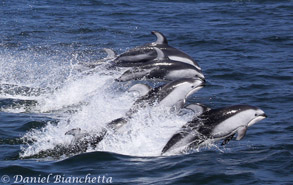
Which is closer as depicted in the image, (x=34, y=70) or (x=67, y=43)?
(x=34, y=70)

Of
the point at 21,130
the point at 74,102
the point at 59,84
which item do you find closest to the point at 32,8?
the point at 59,84

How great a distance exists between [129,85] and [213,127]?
6.28 meters

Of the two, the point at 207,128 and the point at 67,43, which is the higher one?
Result: the point at 207,128

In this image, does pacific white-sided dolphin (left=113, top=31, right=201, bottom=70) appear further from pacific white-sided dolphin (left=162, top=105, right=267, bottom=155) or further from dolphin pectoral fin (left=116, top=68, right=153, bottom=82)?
pacific white-sided dolphin (left=162, top=105, right=267, bottom=155)

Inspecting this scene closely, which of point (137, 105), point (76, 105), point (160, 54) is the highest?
point (160, 54)

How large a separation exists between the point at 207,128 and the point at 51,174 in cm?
286

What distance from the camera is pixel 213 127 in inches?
397

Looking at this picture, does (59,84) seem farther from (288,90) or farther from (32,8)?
(32,8)

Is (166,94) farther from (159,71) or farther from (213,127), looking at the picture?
(159,71)

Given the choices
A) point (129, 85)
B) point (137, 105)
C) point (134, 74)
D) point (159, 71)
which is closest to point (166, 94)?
point (137, 105)

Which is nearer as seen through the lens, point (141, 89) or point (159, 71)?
point (141, 89)

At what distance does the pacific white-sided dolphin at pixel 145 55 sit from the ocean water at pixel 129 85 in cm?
45

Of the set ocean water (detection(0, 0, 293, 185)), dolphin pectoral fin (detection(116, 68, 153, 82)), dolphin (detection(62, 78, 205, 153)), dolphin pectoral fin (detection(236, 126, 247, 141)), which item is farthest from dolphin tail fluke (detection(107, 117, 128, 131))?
dolphin pectoral fin (detection(116, 68, 153, 82))

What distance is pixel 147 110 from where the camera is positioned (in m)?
11.1
